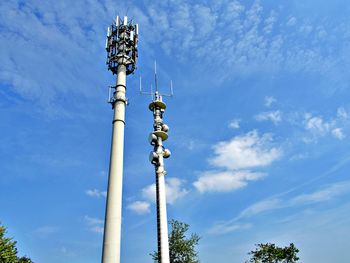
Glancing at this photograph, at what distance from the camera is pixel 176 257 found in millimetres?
49344

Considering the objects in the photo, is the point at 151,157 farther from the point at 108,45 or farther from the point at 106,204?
the point at 108,45

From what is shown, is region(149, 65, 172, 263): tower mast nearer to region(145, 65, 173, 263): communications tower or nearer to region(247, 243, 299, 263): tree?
region(145, 65, 173, 263): communications tower

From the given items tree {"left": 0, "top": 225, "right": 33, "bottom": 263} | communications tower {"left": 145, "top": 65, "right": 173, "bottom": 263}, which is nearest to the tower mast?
→ communications tower {"left": 145, "top": 65, "right": 173, "bottom": 263}

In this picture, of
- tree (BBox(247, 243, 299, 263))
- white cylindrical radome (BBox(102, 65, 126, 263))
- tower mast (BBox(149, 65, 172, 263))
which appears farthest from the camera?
tree (BBox(247, 243, 299, 263))

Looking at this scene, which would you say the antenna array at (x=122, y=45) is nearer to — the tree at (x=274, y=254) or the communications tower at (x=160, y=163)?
the communications tower at (x=160, y=163)

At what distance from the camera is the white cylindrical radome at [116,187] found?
91.1ft

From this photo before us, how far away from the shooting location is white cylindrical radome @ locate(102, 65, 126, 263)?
27.8m

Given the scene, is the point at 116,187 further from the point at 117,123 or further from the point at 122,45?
the point at 122,45

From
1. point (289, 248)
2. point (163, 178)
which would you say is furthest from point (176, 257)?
point (289, 248)

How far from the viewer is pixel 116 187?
30.6 m

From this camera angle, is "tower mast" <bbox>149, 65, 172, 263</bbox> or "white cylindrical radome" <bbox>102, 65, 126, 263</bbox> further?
"tower mast" <bbox>149, 65, 172, 263</bbox>

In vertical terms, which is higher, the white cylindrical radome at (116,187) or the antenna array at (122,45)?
the antenna array at (122,45)

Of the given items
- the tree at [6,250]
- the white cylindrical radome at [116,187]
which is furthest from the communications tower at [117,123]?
the tree at [6,250]

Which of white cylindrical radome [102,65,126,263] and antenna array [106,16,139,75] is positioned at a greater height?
antenna array [106,16,139,75]
